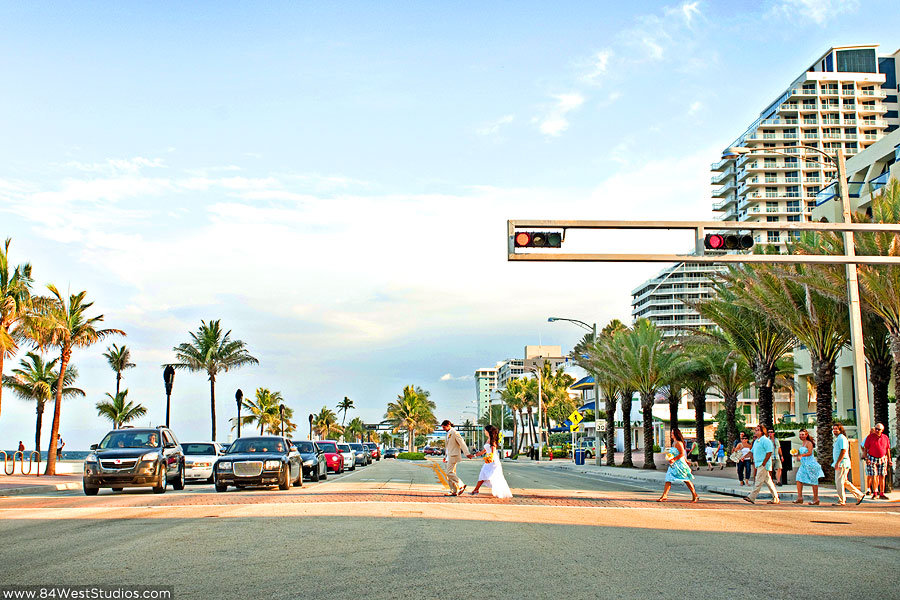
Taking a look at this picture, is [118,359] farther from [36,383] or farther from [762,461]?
[762,461]

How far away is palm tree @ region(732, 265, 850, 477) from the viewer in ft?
93.2

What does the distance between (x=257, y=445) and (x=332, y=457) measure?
50.2 feet

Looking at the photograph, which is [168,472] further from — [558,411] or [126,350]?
[558,411]

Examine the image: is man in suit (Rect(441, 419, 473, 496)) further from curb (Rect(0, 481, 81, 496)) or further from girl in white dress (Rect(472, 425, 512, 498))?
curb (Rect(0, 481, 81, 496))

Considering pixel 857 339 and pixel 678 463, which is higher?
pixel 857 339

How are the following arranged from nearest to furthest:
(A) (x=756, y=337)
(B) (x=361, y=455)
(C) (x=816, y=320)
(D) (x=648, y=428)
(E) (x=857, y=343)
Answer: (E) (x=857, y=343)
(C) (x=816, y=320)
(A) (x=756, y=337)
(D) (x=648, y=428)
(B) (x=361, y=455)

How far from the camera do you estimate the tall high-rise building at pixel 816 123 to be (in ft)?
399

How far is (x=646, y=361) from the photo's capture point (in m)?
48.8

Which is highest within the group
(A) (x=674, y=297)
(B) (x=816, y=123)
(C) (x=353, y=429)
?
(B) (x=816, y=123)

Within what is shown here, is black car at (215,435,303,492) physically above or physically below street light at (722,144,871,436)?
below

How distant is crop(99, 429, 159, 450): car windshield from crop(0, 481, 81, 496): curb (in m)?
3.98

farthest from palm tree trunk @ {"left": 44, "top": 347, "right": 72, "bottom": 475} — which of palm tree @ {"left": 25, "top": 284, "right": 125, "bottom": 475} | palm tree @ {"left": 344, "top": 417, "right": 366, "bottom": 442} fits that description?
palm tree @ {"left": 344, "top": 417, "right": 366, "bottom": 442}

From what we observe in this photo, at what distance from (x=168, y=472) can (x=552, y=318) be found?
A: 113 ft

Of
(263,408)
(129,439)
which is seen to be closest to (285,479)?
(129,439)
